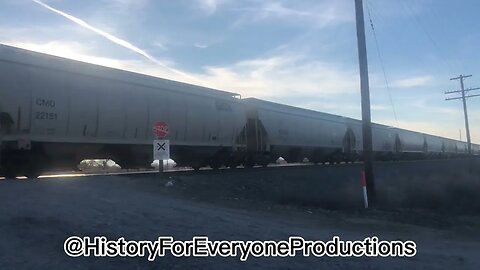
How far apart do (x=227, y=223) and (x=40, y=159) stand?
9.96 meters

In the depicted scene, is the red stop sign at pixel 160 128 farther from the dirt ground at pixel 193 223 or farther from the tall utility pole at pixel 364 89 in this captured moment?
the tall utility pole at pixel 364 89

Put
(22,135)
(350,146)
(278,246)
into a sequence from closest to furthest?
(278,246), (22,135), (350,146)

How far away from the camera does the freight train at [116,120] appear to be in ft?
49.1

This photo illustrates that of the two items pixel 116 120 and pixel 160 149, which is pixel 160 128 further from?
pixel 116 120

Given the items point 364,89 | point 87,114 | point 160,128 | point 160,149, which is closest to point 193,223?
point 160,149

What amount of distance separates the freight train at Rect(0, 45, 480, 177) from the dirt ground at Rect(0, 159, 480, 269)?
381 cm

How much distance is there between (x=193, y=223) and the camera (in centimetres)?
834

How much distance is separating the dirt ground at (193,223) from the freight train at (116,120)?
12.5 feet

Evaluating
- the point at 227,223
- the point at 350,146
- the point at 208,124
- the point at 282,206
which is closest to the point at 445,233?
the point at 282,206

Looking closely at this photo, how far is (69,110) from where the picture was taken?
16375mm

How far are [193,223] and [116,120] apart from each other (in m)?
10.9

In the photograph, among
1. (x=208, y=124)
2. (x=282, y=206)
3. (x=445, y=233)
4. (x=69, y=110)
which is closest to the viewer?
(x=445, y=233)

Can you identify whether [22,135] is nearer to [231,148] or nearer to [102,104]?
[102,104]

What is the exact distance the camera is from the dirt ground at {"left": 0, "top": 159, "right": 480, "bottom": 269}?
6.08 metres
